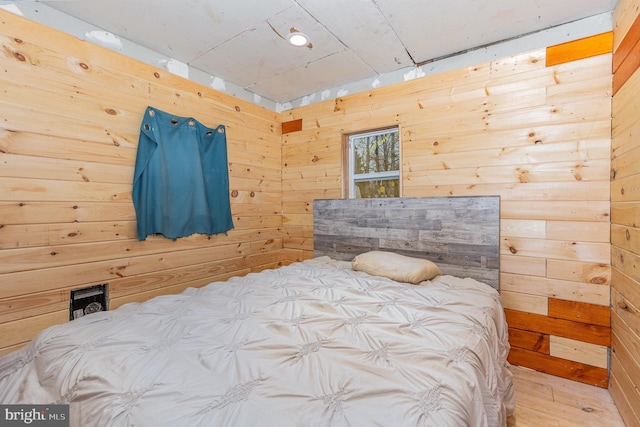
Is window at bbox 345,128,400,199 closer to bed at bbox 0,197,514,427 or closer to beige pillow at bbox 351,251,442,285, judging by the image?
beige pillow at bbox 351,251,442,285

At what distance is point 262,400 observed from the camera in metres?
0.76

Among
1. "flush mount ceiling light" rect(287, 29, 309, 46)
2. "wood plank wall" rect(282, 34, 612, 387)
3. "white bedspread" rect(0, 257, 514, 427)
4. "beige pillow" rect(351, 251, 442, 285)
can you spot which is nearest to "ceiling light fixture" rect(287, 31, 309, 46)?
"flush mount ceiling light" rect(287, 29, 309, 46)

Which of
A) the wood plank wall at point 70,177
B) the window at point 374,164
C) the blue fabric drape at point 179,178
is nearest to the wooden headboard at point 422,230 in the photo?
the window at point 374,164

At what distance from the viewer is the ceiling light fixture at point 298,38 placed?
201 centimetres

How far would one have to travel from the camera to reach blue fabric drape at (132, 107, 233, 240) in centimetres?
207

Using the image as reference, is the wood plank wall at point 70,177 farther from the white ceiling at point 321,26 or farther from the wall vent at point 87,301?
the white ceiling at point 321,26

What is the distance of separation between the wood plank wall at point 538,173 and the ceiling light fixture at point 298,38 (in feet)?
3.07

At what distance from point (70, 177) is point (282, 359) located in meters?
1.80

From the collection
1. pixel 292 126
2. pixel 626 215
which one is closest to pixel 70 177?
pixel 292 126

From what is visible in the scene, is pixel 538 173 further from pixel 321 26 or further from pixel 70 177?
pixel 70 177

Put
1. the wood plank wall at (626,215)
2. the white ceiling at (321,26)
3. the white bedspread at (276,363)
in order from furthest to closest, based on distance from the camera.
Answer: the white ceiling at (321,26)
the wood plank wall at (626,215)
the white bedspread at (276,363)

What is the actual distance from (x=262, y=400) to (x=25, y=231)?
5.86ft

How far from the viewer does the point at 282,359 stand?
3.18 feet

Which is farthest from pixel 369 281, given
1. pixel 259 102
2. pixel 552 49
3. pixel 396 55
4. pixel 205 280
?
pixel 259 102
